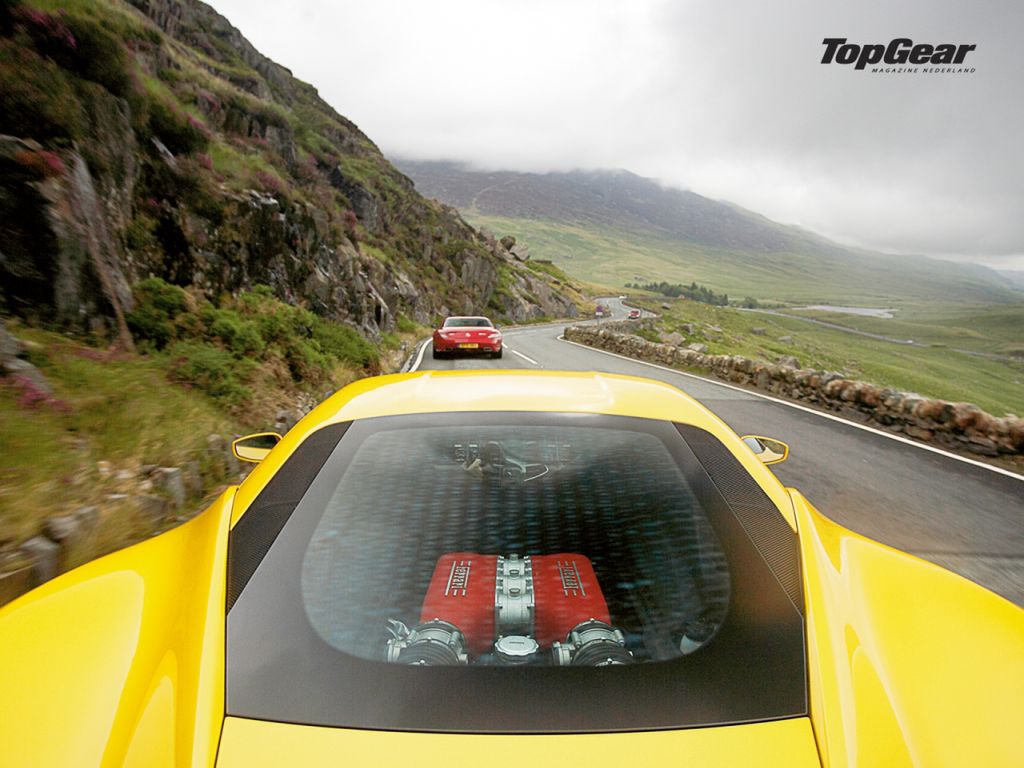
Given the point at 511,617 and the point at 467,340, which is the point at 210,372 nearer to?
the point at 511,617

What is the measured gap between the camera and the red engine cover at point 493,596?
1.30 meters

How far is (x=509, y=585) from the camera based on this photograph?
147 centimetres

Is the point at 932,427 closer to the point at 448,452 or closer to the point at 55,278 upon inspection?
the point at 448,452

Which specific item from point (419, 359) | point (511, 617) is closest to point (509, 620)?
point (511, 617)

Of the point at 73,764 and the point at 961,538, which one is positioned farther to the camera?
A: the point at 961,538

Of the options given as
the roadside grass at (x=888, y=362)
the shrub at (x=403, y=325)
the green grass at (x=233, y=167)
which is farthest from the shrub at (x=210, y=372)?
the roadside grass at (x=888, y=362)

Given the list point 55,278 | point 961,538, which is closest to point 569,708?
point 961,538

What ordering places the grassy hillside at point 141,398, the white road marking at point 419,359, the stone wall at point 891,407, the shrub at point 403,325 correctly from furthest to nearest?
the shrub at point 403,325 → the white road marking at point 419,359 → the stone wall at point 891,407 → the grassy hillside at point 141,398

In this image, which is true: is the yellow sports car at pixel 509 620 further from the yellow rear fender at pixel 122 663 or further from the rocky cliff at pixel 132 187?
the rocky cliff at pixel 132 187

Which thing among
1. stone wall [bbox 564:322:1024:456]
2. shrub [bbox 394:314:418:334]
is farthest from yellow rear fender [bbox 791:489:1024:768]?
shrub [bbox 394:314:418:334]

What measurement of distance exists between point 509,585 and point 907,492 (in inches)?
212

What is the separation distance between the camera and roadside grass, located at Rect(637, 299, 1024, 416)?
125 ft

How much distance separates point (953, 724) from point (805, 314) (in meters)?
158

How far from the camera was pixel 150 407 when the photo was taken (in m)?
4.81
